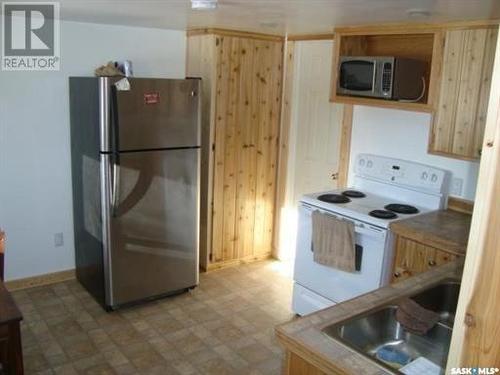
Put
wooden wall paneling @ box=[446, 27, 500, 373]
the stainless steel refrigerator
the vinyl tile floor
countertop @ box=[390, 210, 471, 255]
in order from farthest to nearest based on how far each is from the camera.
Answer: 1. the stainless steel refrigerator
2. the vinyl tile floor
3. countertop @ box=[390, 210, 471, 255]
4. wooden wall paneling @ box=[446, 27, 500, 373]

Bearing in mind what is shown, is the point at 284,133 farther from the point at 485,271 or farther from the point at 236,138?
the point at 485,271

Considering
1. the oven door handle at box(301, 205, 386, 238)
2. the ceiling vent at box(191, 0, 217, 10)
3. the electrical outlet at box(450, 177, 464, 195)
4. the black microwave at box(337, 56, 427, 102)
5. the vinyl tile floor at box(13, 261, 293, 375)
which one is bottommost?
the vinyl tile floor at box(13, 261, 293, 375)

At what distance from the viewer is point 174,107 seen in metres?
3.44

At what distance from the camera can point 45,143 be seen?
12.1ft

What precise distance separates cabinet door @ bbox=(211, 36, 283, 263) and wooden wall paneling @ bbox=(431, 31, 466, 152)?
1.69 metres

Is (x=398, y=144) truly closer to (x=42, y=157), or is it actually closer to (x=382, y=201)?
(x=382, y=201)

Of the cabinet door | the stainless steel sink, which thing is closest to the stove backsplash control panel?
the cabinet door

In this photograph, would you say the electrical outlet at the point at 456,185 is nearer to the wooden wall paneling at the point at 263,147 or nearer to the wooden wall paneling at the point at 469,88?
the wooden wall paneling at the point at 469,88

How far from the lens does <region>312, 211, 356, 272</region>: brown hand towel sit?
3.04m

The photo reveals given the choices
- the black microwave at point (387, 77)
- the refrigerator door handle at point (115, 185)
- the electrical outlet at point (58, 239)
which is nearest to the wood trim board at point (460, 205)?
the black microwave at point (387, 77)

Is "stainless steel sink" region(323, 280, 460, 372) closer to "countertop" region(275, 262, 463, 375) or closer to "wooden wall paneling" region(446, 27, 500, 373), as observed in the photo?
"countertop" region(275, 262, 463, 375)

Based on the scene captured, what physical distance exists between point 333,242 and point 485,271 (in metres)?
2.28

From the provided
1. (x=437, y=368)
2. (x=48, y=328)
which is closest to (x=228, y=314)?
(x=48, y=328)

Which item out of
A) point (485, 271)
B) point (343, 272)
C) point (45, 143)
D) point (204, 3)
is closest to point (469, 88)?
point (343, 272)
